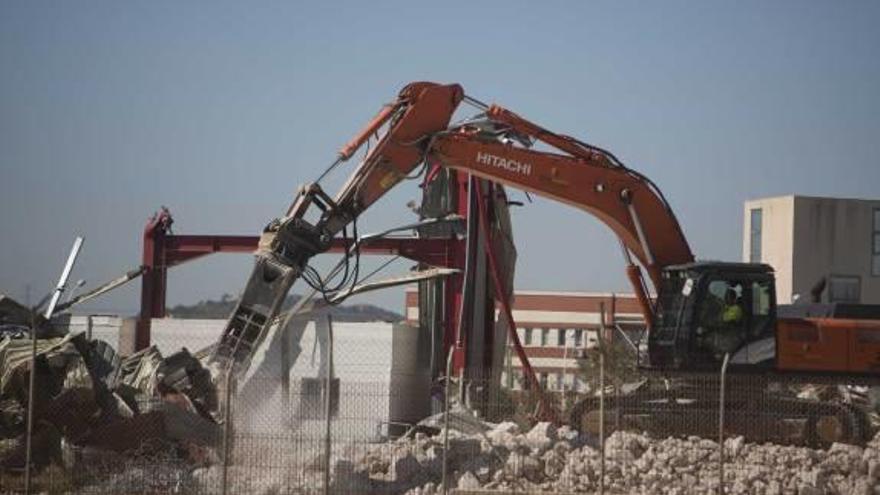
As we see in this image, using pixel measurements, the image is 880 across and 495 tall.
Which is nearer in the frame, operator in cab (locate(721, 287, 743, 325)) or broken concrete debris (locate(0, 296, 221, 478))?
broken concrete debris (locate(0, 296, 221, 478))

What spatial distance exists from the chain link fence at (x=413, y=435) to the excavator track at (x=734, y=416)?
2cm

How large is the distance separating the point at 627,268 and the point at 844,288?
36546 mm

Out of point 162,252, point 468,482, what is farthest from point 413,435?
point 162,252

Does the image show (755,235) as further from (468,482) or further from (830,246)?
(468,482)

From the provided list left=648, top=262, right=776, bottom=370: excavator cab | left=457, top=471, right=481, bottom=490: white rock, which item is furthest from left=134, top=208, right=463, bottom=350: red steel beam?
left=457, top=471, right=481, bottom=490: white rock

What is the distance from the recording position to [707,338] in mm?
21797

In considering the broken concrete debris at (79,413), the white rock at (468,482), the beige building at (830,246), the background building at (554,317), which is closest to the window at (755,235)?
the beige building at (830,246)

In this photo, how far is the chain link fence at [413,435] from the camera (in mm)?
18438

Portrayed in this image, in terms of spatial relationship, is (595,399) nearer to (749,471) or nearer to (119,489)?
(749,471)

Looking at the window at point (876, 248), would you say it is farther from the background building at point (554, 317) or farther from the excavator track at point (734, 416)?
the excavator track at point (734, 416)

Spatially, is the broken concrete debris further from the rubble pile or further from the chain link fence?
the rubble pile

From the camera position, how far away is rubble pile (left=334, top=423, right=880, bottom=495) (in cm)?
1838

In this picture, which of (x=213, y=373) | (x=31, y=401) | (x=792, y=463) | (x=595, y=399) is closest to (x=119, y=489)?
(x=31, y=401)

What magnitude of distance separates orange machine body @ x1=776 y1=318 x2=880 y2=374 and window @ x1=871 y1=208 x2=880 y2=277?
37137 millimetres
